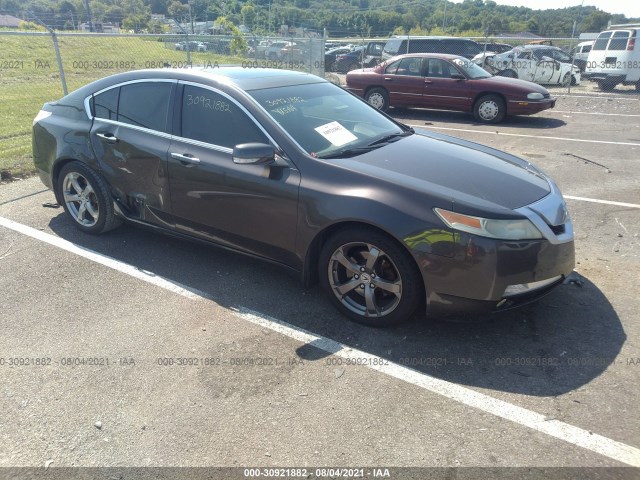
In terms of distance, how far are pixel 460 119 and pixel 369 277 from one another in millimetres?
9761

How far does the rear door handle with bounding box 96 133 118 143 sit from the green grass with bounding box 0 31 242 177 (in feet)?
A: 10.5

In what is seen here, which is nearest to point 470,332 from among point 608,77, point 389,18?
point 608,77

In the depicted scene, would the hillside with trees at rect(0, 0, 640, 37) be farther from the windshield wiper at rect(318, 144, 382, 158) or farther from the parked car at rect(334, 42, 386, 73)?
the windshield wiper at rect(318, 144, 382, 158)

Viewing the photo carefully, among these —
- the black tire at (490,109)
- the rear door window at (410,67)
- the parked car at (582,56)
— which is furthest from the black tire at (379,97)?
the parked car at (582,56)

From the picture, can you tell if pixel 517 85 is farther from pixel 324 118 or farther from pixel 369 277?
pixel 369 277

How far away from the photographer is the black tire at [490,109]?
36.8 ft

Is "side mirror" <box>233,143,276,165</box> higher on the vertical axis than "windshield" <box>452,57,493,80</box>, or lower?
higher

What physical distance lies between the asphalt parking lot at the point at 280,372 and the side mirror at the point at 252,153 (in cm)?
108

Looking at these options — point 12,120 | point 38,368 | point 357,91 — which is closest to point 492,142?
point 357,91

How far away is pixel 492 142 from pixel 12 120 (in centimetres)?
1001

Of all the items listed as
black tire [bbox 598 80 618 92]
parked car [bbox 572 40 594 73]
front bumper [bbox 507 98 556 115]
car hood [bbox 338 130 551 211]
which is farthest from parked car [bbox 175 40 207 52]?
parked car [bbox 572 40 594 73]

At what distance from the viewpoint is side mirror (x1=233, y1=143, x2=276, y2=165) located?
136 inches

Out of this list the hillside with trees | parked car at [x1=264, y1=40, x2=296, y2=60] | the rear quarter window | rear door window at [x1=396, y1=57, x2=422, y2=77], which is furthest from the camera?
the hillside with trees

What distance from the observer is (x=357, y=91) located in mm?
13078
